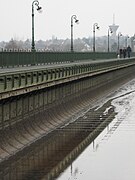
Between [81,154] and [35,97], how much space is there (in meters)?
7.28

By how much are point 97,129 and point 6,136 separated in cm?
1095

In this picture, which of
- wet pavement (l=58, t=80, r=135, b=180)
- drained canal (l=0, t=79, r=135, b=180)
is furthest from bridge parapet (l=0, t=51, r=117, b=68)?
wet pavement (l=58, t=80, r=135, b=180)

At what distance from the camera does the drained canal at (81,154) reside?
22422 mm

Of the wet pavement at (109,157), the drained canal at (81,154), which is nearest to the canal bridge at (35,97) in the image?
the drained canal at (81,154)

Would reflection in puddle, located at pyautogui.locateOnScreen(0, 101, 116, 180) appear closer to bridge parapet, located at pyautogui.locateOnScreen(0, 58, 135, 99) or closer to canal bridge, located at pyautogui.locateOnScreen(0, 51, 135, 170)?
canal bridge, located at pyautogui.locateOnScreen(0, 51, 135, 170)

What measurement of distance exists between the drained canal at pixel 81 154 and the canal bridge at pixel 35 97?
2.25 feet

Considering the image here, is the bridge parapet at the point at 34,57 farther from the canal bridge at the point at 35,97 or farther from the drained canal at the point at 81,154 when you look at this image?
the drained canal at the point at 81,154

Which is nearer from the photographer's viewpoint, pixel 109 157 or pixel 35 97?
pixel 109 157

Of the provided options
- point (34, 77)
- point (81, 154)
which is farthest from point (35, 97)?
point (81, 154)

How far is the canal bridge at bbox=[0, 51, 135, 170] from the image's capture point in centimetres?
2662

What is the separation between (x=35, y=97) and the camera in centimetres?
3350

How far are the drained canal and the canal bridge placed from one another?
27.0 inches

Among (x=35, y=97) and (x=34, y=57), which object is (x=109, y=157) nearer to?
(x=35, y=97)

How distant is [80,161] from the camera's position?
82.9 feet
